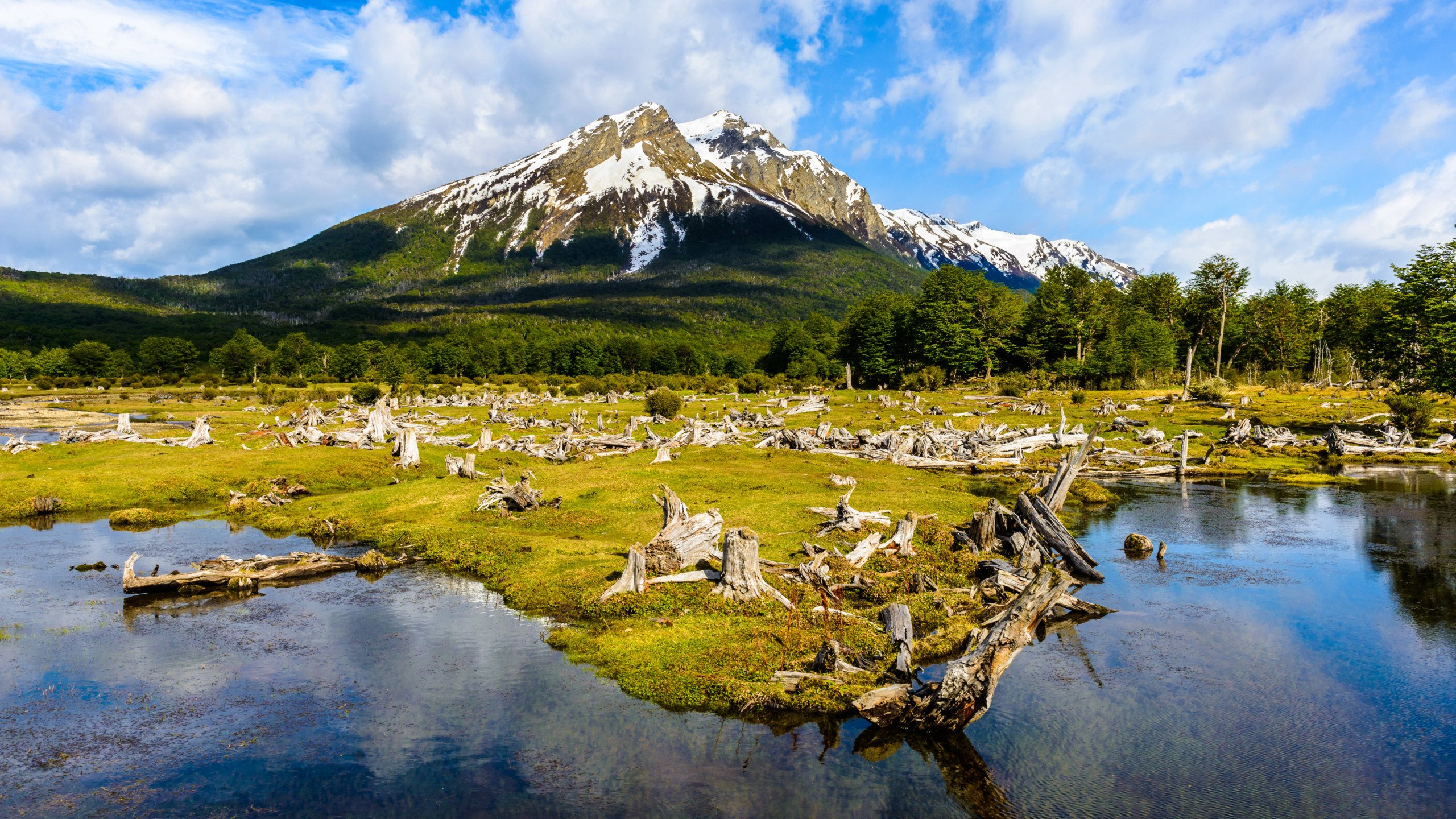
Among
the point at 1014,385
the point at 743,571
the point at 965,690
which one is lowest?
the point at 965,690

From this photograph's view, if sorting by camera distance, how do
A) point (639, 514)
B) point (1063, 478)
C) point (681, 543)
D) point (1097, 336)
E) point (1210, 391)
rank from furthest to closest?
1. point (1097, 336)
2. point (1210, 391)
3. point (639, 514)
4. point (1063, 478)
5. point (681, 543)

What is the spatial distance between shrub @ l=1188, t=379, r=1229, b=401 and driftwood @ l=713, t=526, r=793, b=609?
82021mm

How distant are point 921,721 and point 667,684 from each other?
5.56 meters

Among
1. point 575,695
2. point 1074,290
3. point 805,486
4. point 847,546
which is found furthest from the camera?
point 1074,290

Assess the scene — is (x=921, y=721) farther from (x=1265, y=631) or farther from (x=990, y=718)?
(x=1265, y=631)

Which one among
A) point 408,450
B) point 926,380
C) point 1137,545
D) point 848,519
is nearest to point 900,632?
A: point 848,519

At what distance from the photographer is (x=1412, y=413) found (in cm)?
6162

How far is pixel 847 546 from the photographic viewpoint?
25969mm

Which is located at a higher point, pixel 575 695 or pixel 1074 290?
pixel 1074 290

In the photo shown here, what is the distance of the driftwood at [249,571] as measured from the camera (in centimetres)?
2286

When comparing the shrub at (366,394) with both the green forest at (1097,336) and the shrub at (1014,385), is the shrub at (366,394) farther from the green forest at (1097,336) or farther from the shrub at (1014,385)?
the shrub at (1014,385)

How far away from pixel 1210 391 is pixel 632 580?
278ft

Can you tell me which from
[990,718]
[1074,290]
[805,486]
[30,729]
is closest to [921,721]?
[990,718]

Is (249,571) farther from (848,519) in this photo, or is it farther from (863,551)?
(848,519)
